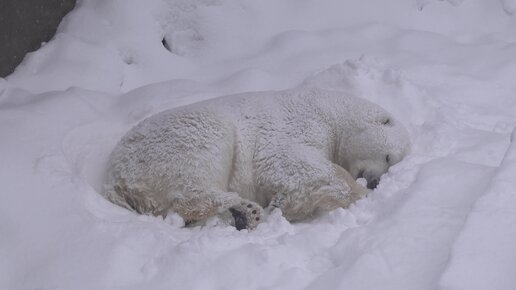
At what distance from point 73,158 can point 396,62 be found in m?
3.28

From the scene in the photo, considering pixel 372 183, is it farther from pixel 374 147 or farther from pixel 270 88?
pixel 270 88

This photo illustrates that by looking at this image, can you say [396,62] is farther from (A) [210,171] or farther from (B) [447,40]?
(A) [210,171]

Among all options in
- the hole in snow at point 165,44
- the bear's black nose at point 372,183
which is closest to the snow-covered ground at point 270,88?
the hole in snow at point 165,44

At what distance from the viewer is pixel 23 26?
19.2ft

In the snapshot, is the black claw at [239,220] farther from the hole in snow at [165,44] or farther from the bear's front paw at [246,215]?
the hole in snow at [165,44]

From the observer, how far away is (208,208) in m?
4.09

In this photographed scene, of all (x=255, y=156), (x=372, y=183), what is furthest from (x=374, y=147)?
(x=255, y=156)

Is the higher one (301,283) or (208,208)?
(301,283)

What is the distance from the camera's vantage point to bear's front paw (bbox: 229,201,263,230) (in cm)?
405

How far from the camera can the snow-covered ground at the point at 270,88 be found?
126 inches

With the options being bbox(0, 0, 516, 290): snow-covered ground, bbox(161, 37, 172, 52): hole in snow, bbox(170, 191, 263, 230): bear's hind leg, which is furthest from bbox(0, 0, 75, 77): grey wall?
bbox(170, 191, 263, 230): bear's hind leg

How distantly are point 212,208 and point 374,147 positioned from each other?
4.57ft

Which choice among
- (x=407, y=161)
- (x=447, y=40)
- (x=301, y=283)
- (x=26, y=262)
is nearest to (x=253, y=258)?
(x=301, y=283)

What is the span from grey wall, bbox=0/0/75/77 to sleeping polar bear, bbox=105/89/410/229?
1.78 metres
